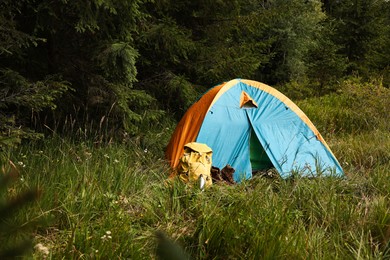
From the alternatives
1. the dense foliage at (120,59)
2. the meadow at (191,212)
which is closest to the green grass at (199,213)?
the meadow at (191,212)

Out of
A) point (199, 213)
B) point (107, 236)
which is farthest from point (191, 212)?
point (107, 236)

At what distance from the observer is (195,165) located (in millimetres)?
4320

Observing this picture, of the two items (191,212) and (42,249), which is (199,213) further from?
(42,249)

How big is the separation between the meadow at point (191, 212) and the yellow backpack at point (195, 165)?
248 mm

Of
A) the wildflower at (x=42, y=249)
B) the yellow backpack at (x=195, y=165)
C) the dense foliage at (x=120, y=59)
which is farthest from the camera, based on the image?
the dense foliage at (x=120, y=59)

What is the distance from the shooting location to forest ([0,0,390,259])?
2672 mm

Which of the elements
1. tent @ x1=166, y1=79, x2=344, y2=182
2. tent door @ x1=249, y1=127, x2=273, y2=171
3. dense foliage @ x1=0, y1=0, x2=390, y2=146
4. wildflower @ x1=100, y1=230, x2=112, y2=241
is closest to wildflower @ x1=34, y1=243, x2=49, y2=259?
wildflower @ x1=100, y1=230, x2=112, y2=241

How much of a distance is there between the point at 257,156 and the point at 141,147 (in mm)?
1661

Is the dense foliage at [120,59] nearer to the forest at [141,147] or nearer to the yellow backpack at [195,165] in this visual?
the forest at [141,147]

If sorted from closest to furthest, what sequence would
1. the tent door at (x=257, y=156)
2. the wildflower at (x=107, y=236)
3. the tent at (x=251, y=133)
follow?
the wildflower at (x=107, y=236) < the tent at (x=251, y=133) < the tent door at (x=257, y=156)

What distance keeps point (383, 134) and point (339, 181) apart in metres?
2.81

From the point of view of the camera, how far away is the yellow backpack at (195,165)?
422 centimetres

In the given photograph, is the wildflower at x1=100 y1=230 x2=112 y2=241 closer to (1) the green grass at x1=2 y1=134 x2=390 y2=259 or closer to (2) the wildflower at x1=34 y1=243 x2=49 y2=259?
(1) the green grass at x1=2 y1=134 x2=390 y2=259

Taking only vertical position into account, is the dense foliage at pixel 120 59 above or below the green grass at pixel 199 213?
above
